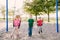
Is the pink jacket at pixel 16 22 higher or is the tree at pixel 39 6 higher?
the tree at pixel 39 6

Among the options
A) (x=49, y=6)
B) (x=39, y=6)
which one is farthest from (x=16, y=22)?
(x=49, y=6)

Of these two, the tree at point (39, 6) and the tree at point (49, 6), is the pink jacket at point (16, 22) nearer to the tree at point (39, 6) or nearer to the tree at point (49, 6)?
the tree at point (39, 6)

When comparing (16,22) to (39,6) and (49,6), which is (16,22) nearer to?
(39,6)

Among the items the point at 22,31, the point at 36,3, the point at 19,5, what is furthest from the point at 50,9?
the point at 22,31

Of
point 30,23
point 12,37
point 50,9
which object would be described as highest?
point 50,9

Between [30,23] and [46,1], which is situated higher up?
[46,1]

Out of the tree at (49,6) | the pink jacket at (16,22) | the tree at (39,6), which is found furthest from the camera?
the tree at (49,6)

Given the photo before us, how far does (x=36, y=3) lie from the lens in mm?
11117

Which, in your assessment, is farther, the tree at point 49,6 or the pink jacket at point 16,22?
the tree at point 49,6

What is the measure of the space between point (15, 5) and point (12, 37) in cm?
267

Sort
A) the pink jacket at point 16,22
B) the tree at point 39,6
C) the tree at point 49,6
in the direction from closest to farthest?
1. the pink jacket at point 16,22
2. the tree at point 39,6
3. the tree at point 49,6

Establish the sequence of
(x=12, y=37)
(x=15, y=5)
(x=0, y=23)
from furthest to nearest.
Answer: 1. (x=0, y=23)
2. (x=15, y=5)
3. (x=12, y=37)

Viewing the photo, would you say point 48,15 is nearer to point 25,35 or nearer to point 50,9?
point 50,9

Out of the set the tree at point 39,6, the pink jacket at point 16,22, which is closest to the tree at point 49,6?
the tree at point 39,6
